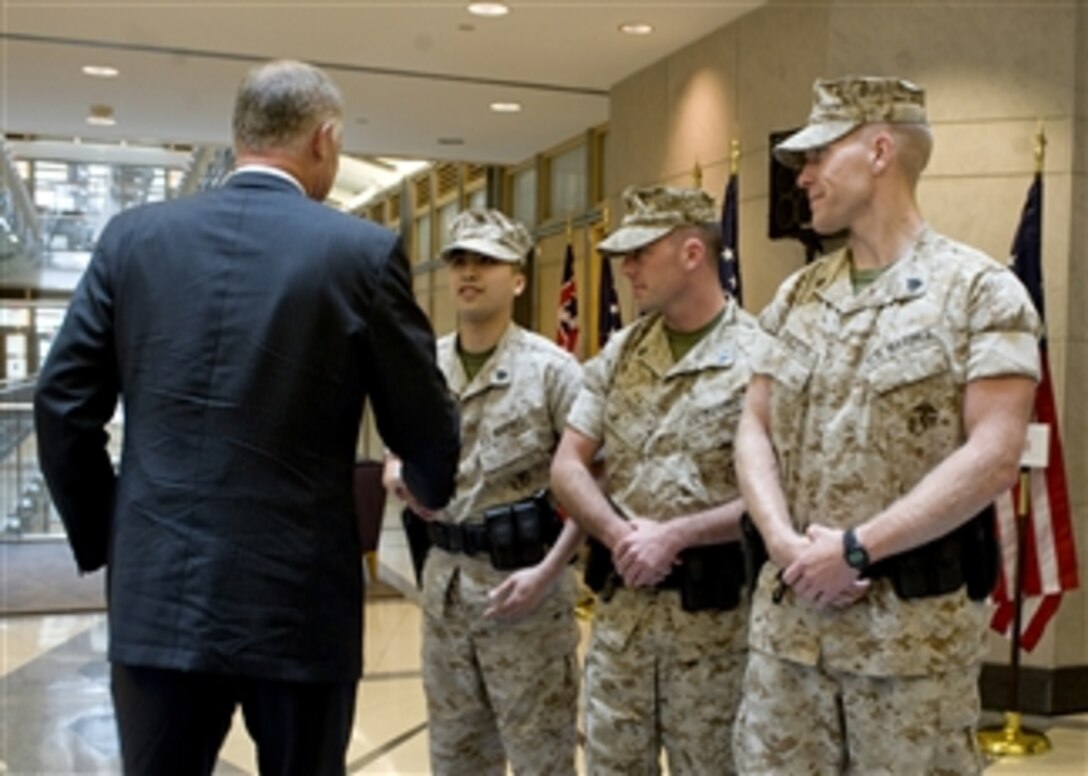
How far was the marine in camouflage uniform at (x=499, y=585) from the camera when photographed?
270cm

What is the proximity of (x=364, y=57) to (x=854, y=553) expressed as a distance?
5969 mm

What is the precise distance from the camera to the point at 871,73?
5.55m

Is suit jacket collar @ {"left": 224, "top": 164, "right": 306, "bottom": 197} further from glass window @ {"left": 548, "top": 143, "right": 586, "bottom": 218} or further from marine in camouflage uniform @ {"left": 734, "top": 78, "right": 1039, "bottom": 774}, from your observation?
glass window @ {"left": 548, "top": 143, "right": 586, "bottom": 218}

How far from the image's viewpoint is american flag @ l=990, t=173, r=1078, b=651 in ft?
15.6

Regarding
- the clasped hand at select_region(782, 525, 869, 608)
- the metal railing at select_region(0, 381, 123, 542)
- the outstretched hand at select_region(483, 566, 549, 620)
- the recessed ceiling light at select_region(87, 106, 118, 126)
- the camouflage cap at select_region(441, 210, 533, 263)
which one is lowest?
the metal railing at select_region(0, 381, 123, 542)

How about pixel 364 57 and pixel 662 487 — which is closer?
pixel 662 487

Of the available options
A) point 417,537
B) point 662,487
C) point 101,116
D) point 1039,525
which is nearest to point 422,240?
point 101,116

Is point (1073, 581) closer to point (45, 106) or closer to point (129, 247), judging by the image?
point (129, 247)

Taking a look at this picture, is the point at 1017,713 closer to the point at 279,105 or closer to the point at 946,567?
the point at 946,567

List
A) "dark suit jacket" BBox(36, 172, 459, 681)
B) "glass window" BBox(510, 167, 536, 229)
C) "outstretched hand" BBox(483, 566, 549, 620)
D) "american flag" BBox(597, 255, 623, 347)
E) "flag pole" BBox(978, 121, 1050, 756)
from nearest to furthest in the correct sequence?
"dark suit jacket" BBox(36, 172, 459, 681) < "outstretched hand" BBox(483, 566, 549, 620) < "flag pole" BBox(978, 121, 1050, 756) < "american flag" BBox(597, 255, 623, 347) < "glass window" BBox(510, 167, 536, 229)

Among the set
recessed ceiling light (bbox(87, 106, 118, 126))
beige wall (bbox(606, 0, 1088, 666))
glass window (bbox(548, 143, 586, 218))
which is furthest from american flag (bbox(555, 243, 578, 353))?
recessed ceiling light (bbox(87, 106, 118, 126))

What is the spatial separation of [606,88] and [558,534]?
18.5 feet

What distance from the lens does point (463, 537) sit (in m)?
2.75

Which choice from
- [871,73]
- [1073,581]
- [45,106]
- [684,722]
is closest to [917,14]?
[871,73]
